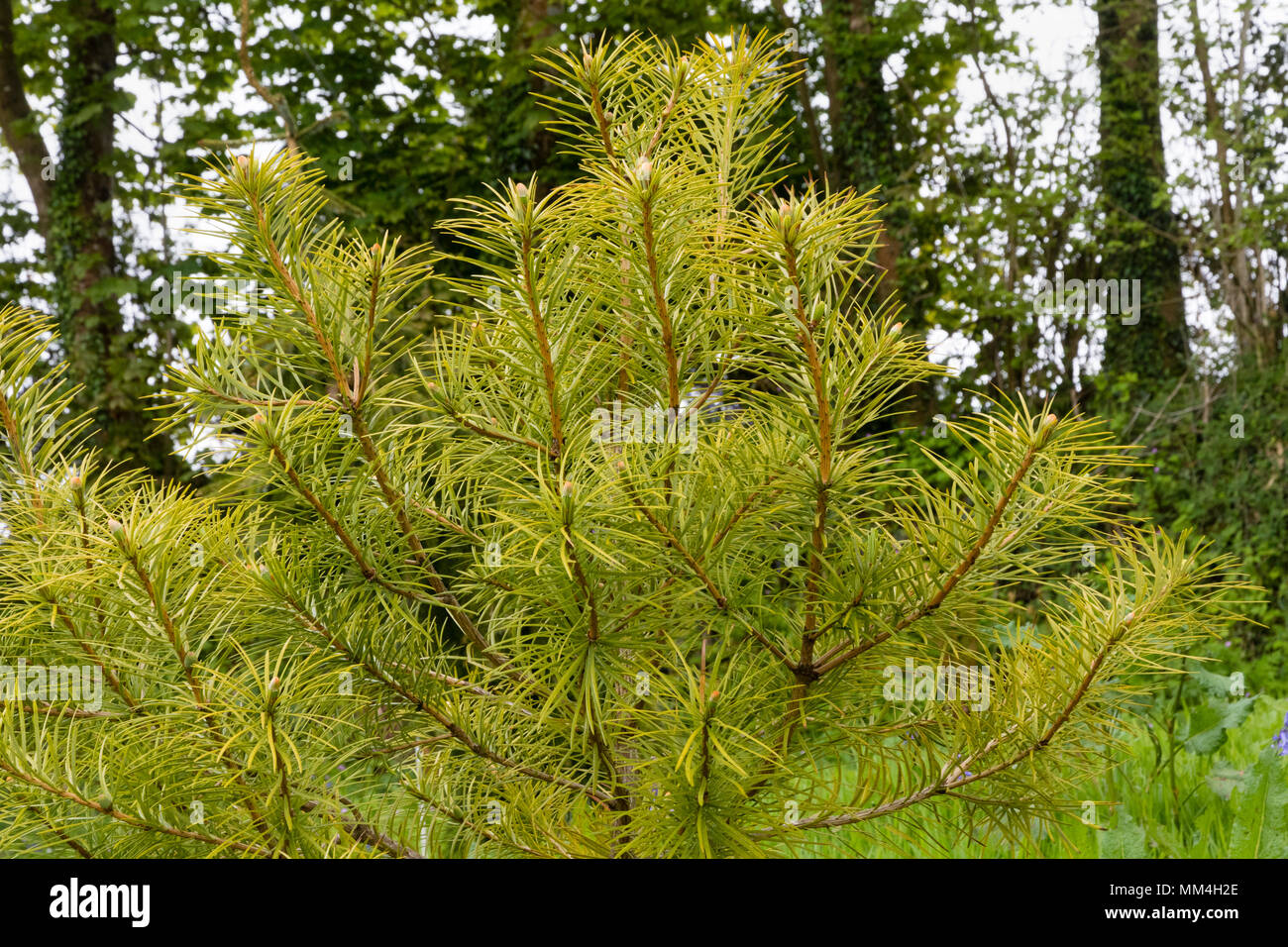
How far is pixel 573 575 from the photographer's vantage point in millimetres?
1026

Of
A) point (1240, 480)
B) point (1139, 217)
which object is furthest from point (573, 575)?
point (1139, 217)

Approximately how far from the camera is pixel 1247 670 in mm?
5359

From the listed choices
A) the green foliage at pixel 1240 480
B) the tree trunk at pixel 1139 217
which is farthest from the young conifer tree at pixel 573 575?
the tree trunk at pixel 1139 217

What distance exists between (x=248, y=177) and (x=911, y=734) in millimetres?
1146

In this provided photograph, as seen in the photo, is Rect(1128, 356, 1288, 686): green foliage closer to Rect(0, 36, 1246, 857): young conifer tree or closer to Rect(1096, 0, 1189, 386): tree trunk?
Rect(1096, 0, 1189, 386): tree trunk

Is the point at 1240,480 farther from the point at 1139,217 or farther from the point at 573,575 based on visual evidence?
the point at 573,575

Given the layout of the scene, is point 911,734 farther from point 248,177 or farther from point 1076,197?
point 1076,197

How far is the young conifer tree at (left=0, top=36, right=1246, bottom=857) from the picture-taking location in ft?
3.68

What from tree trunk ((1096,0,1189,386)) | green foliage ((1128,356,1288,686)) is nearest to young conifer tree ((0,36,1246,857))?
green foliage ((1128,356,1288,686))

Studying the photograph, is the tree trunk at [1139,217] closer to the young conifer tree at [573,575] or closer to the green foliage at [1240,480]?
the green foliage at [1240,480]

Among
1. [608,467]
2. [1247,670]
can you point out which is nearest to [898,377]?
[608,467]

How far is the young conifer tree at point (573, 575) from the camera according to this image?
1121 millimetres

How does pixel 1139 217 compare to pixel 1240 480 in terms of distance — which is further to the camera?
pixel 1139 217

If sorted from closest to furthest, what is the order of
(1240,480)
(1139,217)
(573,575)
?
(573,575) < (1240,480) < (1139,217)
